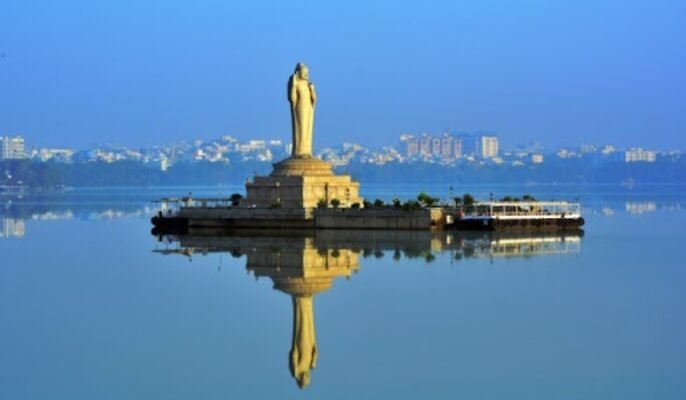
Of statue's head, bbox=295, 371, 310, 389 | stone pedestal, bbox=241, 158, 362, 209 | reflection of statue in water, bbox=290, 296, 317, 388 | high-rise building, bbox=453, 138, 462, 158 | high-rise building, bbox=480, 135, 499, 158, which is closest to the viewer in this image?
statue's head, bbox=295, 371, 310, 389

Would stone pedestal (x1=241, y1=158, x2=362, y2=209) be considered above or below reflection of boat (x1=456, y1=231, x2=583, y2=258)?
above

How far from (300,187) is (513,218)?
495 centimetres

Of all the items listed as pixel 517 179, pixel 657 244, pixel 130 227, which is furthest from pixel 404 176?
pixel 657 244

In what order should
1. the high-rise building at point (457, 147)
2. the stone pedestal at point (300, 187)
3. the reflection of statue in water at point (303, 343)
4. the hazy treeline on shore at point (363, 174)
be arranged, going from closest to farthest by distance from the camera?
the reflection of statue in water at point (303, 343) → the stone pedestal at point (300, 187) → the hazy treeline on shore at point (363, 174) → the high-rise building at point (457, 147)

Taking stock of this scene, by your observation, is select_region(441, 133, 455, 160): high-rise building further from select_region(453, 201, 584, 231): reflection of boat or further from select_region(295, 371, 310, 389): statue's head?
select_region(295, 371, 310, 389): statue's head

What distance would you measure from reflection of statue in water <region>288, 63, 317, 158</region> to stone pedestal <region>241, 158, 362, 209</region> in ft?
1.56

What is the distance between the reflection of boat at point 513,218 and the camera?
105 feet

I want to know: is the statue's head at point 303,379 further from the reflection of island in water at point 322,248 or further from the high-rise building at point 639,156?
the high-rise building at point 639,156

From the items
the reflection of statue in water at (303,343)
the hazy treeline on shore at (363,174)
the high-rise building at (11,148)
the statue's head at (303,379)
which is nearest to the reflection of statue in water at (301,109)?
the reflection of statue in water at (303,343)

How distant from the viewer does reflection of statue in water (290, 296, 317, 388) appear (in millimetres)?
12773

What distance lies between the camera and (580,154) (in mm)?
177875

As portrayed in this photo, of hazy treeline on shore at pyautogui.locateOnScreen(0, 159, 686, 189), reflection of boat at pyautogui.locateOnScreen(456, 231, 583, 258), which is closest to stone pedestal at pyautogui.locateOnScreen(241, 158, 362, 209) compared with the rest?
reflection of boat at pyautogui.locateOnScreen(456, 231, 583, 258)

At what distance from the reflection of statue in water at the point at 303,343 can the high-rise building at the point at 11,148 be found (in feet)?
467

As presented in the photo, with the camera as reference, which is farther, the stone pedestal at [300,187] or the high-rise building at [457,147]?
the high-rise building at [457,147]
